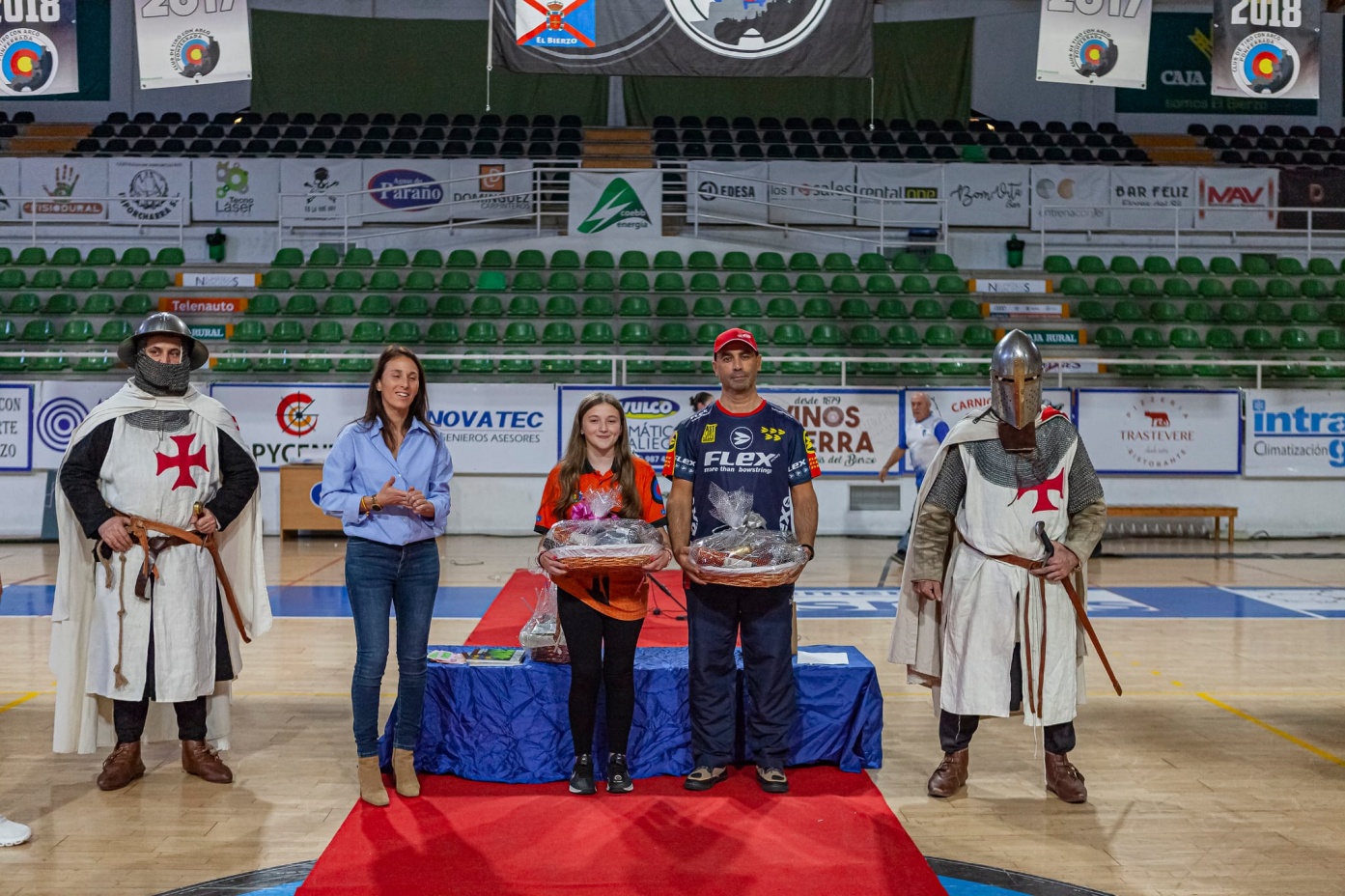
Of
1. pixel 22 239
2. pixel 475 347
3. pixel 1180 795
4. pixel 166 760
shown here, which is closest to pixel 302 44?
pixel 22 239

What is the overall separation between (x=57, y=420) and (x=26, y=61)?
3872mm

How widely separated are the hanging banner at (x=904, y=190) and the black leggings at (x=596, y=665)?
14172 millimetres

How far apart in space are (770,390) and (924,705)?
683cm

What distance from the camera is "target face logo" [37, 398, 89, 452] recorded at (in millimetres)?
12180

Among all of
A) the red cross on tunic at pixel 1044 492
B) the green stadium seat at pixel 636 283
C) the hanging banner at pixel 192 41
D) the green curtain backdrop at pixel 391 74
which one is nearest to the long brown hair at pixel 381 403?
the red cross on tunic at pixel 1044 492

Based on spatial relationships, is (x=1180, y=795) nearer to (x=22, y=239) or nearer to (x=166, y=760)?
(x=166, y=760)

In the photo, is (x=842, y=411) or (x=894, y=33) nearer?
(x=842, y=411)

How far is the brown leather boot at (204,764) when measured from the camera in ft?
14.6

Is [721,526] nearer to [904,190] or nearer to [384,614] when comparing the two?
[384,614]

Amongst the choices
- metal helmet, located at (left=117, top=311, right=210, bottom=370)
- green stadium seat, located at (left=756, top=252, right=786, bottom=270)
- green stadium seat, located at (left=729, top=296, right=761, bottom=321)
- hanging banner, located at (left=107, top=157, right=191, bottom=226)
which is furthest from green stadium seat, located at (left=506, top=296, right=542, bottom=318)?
metal helmet, located at (left=117, top=311, right=210, bottom=370)

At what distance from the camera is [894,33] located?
21781 mm

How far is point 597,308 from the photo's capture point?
Answer: 14.5 meters

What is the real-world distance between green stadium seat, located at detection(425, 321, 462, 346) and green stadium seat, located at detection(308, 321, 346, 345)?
1.11 metres

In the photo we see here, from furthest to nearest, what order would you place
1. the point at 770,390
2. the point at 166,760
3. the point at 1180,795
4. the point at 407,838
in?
the point at 770,390 → the point at 166,760 → the point at 1180,795 → the point at 407,838
